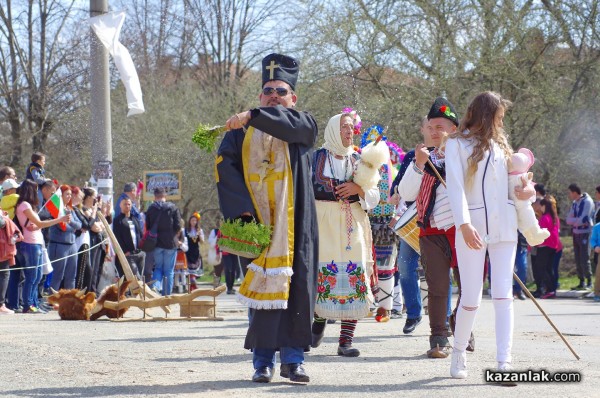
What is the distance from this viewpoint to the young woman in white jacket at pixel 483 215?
22.2 ft

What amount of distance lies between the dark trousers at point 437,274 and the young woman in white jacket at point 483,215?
1288 millimetres

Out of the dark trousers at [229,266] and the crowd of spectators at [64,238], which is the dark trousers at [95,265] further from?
the dark trousers at [229,266]

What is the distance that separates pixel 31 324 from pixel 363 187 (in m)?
5.07

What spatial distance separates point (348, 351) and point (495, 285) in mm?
1910

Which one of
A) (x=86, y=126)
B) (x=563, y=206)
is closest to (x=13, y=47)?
(x=86, y=126)

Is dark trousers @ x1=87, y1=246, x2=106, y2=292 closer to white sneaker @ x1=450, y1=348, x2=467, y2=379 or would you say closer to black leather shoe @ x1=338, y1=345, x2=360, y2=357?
black leather shoe @ x1=338, y1=345, x2=360, y2=357

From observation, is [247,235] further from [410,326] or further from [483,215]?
[410,326]

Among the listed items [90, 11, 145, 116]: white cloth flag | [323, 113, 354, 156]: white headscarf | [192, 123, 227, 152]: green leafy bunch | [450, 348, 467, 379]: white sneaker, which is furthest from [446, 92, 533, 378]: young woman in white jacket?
[90, 11, 145, 116]: white cloth flag

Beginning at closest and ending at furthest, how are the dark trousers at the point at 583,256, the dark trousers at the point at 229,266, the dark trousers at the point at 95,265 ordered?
the dark trousers at the point at 95,265 < the dark trousers at the point at 583,256 < the dark trousers at the point at 229,266

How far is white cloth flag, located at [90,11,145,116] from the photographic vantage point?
15594mm

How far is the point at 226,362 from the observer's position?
26.1ft

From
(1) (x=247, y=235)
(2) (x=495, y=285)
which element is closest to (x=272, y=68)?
(1) (x=247, y=235)

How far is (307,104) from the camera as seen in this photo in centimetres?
2645

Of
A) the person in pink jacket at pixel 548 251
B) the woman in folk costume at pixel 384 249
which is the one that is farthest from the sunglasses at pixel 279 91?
the person in pink jacket at pixel 548 251
